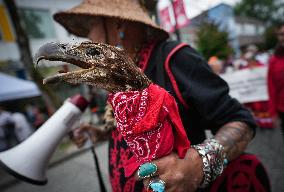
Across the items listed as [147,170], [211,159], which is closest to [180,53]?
[211,159]

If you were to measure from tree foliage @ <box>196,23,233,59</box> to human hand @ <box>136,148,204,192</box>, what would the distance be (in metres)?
11.3

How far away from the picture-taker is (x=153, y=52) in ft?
4.85

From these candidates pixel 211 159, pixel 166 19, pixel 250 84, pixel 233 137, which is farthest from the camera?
pixel 166 19

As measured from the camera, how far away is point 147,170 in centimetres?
89

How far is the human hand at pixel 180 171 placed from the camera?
0.92m

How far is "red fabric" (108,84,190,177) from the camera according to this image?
34.6 inches

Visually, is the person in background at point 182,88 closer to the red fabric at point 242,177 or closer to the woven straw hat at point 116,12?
the woven straw hat at point 116,12

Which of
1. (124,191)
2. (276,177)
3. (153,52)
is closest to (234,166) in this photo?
(124,191)

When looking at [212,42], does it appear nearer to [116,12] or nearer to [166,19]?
[166,19]

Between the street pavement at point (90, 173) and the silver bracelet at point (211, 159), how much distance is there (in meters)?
1.40

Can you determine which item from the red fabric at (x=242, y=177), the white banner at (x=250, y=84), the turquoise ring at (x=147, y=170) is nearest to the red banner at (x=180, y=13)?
the white banner at (x=250, y=84)

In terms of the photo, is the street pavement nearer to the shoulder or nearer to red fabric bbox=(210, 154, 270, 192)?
red fabric bbox=(210, 154, 270, 192)

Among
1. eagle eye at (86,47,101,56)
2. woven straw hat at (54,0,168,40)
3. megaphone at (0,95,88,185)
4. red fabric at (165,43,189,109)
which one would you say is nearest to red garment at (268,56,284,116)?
woven straw hat at (54,0,168,40)

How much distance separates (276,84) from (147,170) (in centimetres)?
335
